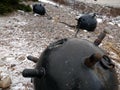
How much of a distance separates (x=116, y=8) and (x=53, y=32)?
909 cm

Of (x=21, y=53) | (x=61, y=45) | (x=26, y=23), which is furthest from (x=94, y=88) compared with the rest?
(x=26, y=23)

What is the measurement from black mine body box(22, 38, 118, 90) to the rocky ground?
194 cm

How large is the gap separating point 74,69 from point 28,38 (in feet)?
15.8

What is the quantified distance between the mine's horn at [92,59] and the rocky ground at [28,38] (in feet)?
7.67

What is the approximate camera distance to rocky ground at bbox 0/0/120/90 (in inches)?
263

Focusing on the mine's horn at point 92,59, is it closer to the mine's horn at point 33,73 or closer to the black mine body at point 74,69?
the black mine body at point 74,69

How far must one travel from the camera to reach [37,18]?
11.0m

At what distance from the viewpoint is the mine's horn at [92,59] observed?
12.4 ft

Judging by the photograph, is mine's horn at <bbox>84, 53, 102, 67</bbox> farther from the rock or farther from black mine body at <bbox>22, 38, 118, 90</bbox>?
the rock

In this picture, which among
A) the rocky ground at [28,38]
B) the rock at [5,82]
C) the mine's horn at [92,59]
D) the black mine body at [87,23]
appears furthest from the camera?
the black mine body at [87,23]

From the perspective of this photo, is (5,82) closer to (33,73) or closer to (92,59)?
(33,73)

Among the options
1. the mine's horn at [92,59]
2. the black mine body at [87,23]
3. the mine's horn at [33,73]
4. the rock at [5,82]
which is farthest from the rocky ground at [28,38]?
the mine's horn at [92,59]

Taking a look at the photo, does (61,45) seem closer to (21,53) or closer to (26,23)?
(21,53)

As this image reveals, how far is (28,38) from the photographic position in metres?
8.68
